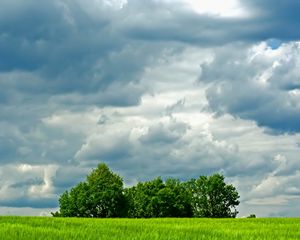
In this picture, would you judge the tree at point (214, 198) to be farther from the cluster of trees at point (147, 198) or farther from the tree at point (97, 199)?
the tree at point (97, 199)

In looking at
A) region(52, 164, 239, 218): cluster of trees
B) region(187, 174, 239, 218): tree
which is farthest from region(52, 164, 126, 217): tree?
region(187, 174, 239, 218): tree

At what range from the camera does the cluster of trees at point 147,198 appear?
96.6 m

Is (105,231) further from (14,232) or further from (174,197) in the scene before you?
(174,197)

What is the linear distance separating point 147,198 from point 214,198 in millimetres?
13882

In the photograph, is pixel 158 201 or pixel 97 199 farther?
pixel 158 201

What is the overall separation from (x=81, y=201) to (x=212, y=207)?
2671cm

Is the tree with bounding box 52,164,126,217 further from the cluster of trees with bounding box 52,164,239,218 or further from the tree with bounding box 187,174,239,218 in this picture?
the tree with bounding box 187,174,239,218

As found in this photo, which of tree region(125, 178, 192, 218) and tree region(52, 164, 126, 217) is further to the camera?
tree region(125, 178, 192, 218)

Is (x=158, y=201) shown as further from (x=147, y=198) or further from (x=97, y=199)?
(x=97, y=199)

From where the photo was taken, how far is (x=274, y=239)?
80.7 ft

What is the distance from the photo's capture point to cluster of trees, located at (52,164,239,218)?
317 ft

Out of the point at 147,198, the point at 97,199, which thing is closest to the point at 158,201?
the point at 147,198

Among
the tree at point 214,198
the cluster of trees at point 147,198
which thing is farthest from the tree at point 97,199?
the tree at point 214,198

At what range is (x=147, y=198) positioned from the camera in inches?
4102
